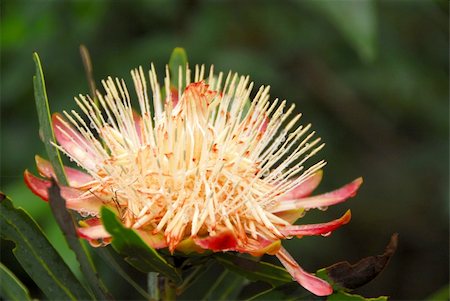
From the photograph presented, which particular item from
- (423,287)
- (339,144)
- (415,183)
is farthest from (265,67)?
(423,287)

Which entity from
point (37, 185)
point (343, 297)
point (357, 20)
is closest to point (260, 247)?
point (343, 297)

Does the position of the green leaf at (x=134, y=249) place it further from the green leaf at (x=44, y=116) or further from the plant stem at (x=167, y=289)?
the green leaf at (x=44, y=116)

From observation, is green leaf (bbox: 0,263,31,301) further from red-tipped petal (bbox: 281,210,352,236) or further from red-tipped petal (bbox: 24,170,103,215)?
red-tipped petal (bbox: 281,210,352,236)

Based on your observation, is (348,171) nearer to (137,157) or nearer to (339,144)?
(339,144)

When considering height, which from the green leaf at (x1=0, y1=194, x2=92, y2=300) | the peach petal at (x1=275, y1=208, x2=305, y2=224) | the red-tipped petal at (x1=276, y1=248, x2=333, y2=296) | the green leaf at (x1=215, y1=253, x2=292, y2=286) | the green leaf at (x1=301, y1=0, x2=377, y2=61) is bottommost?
the green leaf at (x1=0, y1=194, x2=92, y2=300)

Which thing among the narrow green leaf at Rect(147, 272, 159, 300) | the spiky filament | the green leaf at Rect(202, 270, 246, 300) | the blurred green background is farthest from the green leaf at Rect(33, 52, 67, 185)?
the blurred green background

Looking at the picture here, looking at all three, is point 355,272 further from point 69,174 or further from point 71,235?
point 69,174

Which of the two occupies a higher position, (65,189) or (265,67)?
(265,67)
